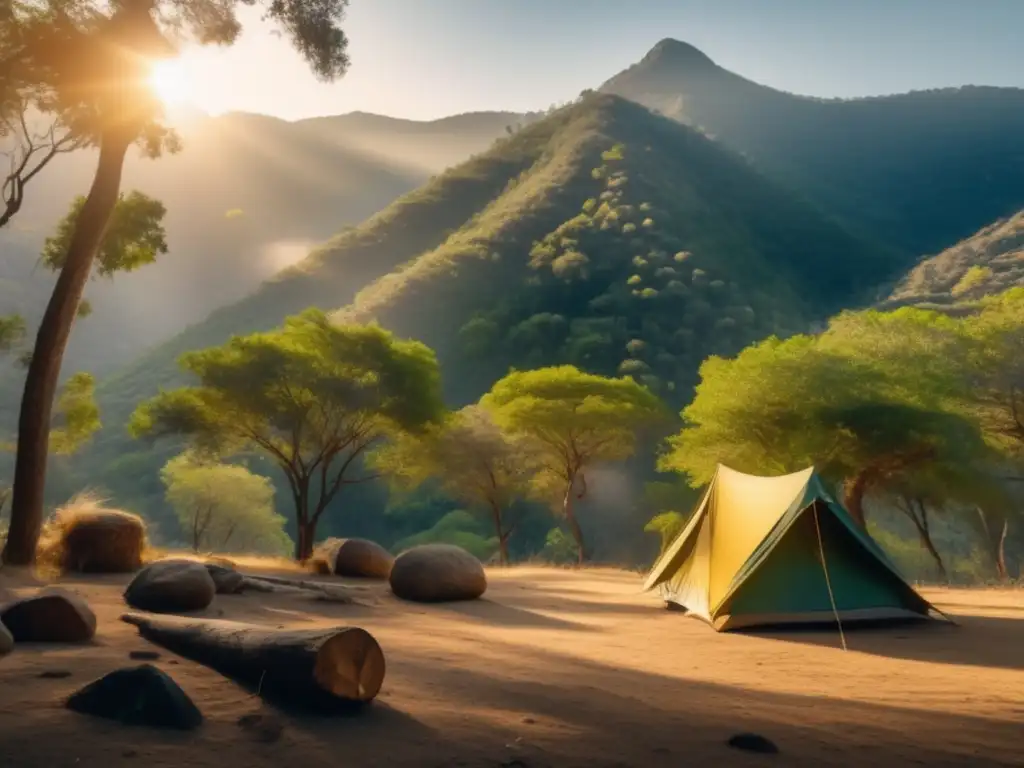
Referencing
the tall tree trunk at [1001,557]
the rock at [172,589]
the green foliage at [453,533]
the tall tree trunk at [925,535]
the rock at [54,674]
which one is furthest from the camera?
the green foliage at [453,533]

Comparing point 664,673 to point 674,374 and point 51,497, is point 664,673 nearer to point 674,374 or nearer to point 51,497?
point 674,374

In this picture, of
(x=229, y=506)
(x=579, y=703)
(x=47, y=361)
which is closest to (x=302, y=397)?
(x=47, y=361)

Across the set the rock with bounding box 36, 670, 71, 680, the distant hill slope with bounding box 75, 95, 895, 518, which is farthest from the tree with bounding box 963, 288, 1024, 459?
the distant hill slope with bounding box 75, 95, 895, 518

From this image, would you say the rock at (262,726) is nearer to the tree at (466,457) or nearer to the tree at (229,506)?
the tree at (466,457)

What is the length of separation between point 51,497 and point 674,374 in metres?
58.7

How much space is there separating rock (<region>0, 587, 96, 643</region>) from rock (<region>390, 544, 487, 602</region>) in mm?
7000

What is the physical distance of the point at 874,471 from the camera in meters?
25.4

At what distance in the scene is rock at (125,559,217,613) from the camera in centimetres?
914

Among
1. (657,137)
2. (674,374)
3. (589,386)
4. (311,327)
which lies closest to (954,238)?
(657,137)

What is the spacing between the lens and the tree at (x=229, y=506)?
192 ft

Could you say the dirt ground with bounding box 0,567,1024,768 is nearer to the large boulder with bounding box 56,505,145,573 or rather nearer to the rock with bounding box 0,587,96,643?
the rock with bounding box 0,587,96,643

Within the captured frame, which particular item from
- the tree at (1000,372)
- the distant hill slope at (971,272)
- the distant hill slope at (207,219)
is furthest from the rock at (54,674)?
the distant hill slope at (207,219)

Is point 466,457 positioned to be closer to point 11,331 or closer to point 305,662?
point 11,331

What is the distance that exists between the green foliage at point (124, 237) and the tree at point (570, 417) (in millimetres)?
19110
